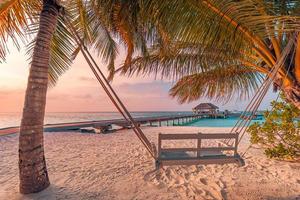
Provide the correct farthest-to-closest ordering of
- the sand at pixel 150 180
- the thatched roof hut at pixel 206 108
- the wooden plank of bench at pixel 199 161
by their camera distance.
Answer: the thatched roof hut at pixel 206 108 < the sand at pixel 150 180 < the wooden plank of bench at pixel 199 161

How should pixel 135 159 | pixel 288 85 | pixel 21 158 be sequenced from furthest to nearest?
pixel 135 159 < pixel 21 158 < pixel 288 85

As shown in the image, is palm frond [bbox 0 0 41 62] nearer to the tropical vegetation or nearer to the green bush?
the tropical vegetation

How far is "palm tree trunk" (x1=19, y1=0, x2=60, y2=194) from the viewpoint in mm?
3258

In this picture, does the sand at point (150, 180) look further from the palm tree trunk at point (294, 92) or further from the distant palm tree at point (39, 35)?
the palm tree trunk at point (294, 92)

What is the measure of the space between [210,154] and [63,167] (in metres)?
3.64

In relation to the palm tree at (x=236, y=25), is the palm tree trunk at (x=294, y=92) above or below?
below

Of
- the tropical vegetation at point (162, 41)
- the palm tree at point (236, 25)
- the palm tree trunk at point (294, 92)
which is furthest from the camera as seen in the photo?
the palm tree trunk at point (294, 92)

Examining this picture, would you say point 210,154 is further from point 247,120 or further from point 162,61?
point 162,61

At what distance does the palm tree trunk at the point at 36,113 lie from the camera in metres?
3.26

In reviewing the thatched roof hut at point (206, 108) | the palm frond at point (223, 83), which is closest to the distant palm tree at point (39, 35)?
the palm frond at point (223, 83)

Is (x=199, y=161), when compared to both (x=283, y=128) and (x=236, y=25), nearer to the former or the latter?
(x=236, y=25)

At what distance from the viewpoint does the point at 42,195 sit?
3.35 m

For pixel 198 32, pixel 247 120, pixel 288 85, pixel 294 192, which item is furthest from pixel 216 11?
pixel 294 192

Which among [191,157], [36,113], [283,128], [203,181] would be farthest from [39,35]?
[283,128]
